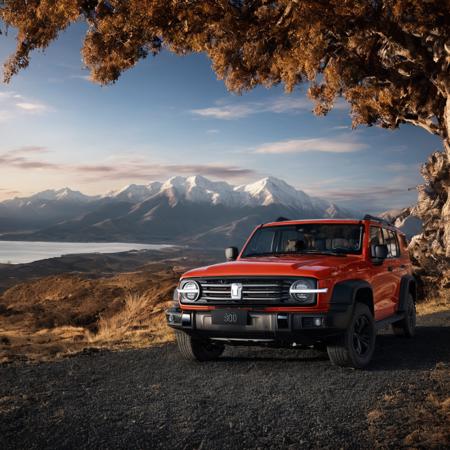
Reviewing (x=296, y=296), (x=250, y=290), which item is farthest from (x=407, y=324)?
(x=250, y=290)

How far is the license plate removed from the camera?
21.4 ft

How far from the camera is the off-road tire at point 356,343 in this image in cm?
659

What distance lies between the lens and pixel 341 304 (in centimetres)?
650

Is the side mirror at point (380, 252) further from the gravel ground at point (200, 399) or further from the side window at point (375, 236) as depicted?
the gravel ground at point (200, 399)

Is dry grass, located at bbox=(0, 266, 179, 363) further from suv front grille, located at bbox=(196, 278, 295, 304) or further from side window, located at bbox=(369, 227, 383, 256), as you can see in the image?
side window, located at bbox=(369, 227, 383, 256)

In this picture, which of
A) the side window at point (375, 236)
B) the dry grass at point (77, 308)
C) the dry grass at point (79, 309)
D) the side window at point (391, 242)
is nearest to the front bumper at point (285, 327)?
the side window at point (375, 236)

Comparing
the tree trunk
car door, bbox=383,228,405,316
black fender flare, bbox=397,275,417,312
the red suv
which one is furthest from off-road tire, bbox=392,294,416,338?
the tree trunk

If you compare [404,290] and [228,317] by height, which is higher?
[228,317]

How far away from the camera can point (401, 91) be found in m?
18.3

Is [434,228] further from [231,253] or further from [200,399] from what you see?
[200,399]

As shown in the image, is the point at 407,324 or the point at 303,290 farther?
the point at 407,324

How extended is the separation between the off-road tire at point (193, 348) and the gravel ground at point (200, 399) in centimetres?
15

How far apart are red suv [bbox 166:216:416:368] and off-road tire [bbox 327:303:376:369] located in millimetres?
12

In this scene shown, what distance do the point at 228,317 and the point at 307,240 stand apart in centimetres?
214
